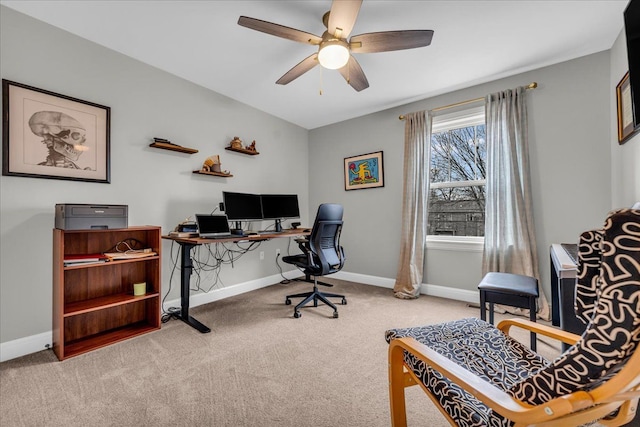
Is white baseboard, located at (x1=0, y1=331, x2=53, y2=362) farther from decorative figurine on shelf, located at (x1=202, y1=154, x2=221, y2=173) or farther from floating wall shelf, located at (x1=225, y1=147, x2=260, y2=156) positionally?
floating wall shelf, located at (x1=225, y1=147, x2=260, y2=156)

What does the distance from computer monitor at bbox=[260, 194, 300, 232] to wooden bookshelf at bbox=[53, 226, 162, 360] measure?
136cm

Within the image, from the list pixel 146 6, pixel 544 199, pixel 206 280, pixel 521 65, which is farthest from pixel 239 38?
pixel 544 199

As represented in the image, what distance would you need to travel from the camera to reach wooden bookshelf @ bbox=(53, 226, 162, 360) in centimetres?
192

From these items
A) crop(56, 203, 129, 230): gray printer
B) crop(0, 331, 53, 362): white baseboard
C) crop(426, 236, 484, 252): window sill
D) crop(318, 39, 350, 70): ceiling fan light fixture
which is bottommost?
crop(0, 331, 53, 362): white baseboard

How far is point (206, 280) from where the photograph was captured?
305 centimetres

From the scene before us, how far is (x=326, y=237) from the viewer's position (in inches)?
108

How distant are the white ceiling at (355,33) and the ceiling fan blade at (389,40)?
24cm

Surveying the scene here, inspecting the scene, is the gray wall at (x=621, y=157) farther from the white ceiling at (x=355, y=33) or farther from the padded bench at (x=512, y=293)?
the padded bench at (x=512, y=293)

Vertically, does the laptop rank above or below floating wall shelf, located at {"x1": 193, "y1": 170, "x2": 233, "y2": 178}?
below

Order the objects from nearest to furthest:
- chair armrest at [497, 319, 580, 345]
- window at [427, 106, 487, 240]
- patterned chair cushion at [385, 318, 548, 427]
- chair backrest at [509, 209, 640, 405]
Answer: chair backrest at [509, 209, 640, 405]
patterned chair cushion at [385, 318, 548, 427]
chair armrest at [497, 319, 580, 345]
window at [427, 106, 487, 240]

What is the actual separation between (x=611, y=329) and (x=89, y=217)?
8.63 feet

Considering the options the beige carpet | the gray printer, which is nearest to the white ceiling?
the gray printer

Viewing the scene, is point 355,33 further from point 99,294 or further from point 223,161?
point 99,294

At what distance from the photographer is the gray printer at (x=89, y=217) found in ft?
6.11
